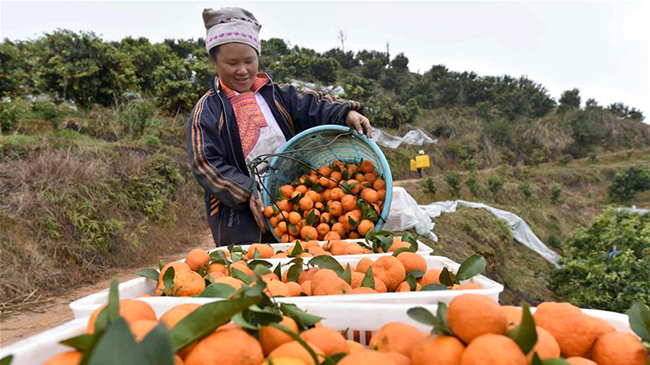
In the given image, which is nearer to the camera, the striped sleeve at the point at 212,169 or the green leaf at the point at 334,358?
the green leaf at the point at 334,358

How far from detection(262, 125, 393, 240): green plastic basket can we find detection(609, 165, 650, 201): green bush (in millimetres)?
17772

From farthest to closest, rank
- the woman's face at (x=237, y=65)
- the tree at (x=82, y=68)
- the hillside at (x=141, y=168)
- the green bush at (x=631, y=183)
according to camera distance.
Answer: the green bush at (x=631, y=183)
the tree at (x=82, y=68)
the hillside at (x=141, y=168)
the woman's face at (x=237, y=65)

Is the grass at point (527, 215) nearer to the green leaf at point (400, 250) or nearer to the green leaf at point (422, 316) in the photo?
the green leaf at point (400, 250)

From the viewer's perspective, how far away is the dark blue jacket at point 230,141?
6.90 feet

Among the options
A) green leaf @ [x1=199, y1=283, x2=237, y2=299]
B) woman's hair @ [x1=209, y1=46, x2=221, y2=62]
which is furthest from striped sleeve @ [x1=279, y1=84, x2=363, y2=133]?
green leaf @ [x1=199, y1=283, x2=237, y2=299]

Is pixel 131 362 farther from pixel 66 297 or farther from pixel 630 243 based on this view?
pixel 630 243

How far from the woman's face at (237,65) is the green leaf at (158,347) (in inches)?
79.0

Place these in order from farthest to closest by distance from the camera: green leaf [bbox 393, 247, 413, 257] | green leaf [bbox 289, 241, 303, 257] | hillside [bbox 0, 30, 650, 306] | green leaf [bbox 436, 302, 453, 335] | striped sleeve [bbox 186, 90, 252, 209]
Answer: hillside [bbox 0, 30, 650, 306], striped sleeve [bbox 186, 90, 252, 209], green leaf [bbox 289, 241, 303, 257], green leaf [bbox 393, 247, 413, 257], green leaf [bbox 436, 302, 453, 335]

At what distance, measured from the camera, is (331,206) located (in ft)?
7.38

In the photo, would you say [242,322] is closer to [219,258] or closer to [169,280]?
[169,280]

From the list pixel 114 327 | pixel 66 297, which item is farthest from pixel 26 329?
pixel 114 327

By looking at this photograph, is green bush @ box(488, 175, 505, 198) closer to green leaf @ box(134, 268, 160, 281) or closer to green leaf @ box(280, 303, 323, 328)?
green leaf @ box(134, 268, 160, 281)

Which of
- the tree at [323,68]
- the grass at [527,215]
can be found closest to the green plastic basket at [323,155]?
the grass at [527,215]

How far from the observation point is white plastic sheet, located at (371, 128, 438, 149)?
1677cm
